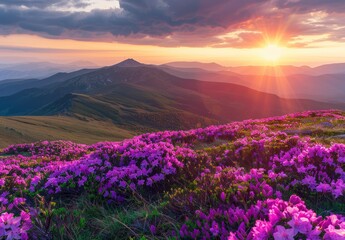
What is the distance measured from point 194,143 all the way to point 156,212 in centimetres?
967

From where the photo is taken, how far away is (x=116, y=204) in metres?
7.51

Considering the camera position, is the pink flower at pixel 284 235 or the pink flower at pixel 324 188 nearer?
the pink flower at pixel 284 235

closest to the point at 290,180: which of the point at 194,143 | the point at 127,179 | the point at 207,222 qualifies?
the point at 207,222

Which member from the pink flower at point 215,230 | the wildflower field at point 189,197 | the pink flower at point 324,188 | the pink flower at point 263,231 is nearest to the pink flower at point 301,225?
the wildflower field at point 189,197

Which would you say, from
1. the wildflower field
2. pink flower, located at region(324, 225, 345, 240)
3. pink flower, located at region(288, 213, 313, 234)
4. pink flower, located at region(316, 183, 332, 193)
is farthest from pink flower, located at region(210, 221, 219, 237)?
pink flower, located at region(316, 183, 332, 193)

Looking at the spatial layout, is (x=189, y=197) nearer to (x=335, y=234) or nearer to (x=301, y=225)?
(x=301, y=225)

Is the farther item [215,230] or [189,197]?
[189,197]

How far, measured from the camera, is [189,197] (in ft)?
19.1

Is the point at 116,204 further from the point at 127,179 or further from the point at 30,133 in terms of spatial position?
the point at 30,133

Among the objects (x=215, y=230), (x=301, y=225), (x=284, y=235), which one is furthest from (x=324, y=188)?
(x=284, y=235)

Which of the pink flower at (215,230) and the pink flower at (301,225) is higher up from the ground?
the pink flower at (301,225)

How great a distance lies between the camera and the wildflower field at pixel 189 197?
4.32 meters

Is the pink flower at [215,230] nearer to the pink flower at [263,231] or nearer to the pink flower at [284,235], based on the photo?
the pink flower at [263,231]

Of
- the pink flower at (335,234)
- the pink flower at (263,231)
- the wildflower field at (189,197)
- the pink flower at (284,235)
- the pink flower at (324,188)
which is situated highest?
the pink flower at (335,234)
